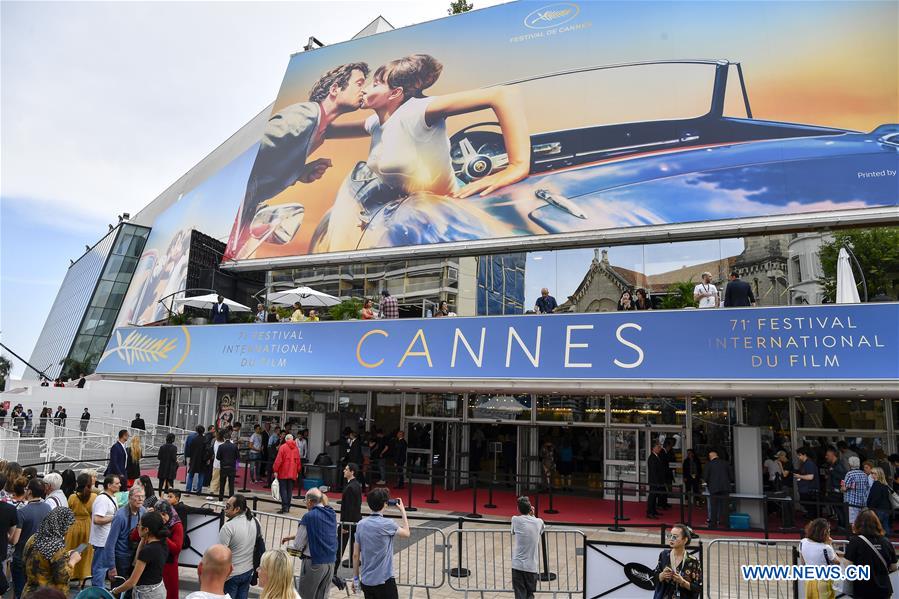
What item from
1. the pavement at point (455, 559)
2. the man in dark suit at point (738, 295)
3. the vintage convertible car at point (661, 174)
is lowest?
the pavement at point (455, 559)

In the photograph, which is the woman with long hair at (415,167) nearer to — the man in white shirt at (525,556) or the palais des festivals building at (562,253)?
the palais des festivals building at (562,253)

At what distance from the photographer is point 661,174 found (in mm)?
16938

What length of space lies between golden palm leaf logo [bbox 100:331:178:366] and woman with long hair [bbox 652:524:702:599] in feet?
53.4

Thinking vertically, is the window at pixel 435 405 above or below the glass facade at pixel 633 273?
below

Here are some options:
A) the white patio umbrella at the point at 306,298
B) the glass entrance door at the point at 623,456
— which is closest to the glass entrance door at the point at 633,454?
the glass entrance door at the point at 623,456

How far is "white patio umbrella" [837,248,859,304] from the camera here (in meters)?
12.4

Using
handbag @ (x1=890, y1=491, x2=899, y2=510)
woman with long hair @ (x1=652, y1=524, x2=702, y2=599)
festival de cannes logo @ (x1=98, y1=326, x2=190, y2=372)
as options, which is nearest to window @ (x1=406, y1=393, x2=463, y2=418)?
festival de cannes logo @ (x1=98, y1=326, x2=190, y2=372)

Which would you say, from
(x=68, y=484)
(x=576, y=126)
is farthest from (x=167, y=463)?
(x=576, y=126)

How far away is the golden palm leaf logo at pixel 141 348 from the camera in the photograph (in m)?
18.8

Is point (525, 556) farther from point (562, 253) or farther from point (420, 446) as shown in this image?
point (420, 446)

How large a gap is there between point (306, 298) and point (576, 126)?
391 inches

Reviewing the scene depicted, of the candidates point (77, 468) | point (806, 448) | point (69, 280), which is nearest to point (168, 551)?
point (806, 448)

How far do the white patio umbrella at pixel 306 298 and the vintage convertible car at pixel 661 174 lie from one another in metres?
2.21

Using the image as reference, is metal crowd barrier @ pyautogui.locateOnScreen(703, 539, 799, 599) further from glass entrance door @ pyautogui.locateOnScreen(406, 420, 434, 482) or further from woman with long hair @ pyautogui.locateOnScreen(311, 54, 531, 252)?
woman with long hair @ pyautogui.locateOnScreen(311, 54, 531, 252)
